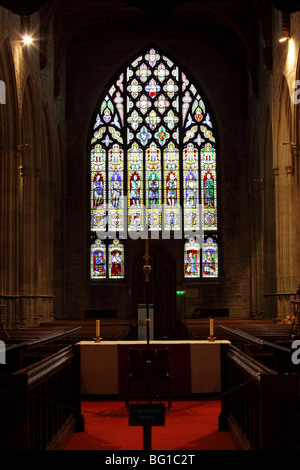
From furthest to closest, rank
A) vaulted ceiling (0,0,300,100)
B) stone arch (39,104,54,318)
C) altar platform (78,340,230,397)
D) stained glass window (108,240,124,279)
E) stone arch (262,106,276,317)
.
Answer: stained glass window (108,240,124,279), stone arch (262,106,276,317), vaulted ceiling (0,0,300,100), stone arch (39,104,54,318), altar platform (78,340,230,397)

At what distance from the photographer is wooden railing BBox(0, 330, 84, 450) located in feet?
12.6

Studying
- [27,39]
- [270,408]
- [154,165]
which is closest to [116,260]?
[154,165]

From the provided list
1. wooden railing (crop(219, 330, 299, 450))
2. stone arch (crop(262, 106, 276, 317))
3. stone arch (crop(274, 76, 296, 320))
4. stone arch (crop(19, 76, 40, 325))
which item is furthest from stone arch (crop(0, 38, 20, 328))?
wooden railing (crop(219, 330, 299, 450))

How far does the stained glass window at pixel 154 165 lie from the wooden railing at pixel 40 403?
49.1 ft

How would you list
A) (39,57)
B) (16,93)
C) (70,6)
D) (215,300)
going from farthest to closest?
1. (215,300)
2. (70,6)
3. (39,57)
4. (16,93)

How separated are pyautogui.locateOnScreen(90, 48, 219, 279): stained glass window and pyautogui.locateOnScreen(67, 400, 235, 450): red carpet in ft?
46.8

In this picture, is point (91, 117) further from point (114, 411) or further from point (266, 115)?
point (114, 411)

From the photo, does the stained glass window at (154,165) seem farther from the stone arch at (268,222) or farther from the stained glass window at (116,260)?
the stone arch at (268,222)

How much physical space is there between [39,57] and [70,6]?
3.67 m

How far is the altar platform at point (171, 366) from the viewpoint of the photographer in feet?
24.1

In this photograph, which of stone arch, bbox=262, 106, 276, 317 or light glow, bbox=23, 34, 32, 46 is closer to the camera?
light glow, bbox=23, 34, 32, 46

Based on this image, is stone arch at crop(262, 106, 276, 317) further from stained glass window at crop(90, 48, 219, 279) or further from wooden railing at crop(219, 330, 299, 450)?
wooden railing at crop(219, 330, 299, 450)
